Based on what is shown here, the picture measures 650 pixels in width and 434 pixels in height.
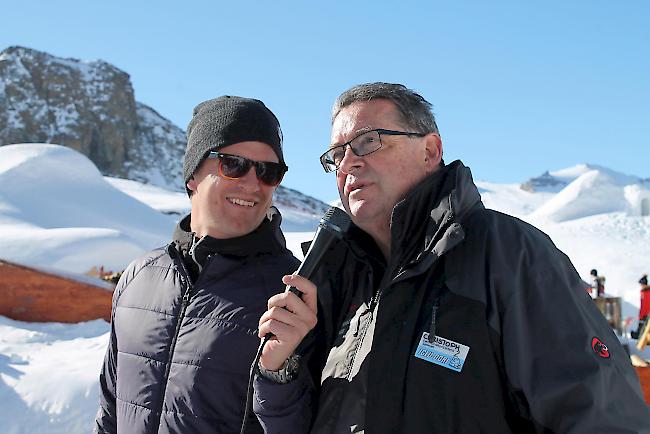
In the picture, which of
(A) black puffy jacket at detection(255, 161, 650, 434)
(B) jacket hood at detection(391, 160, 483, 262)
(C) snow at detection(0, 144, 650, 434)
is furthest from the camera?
(C) snow at detection(0, 144, 650, 434)

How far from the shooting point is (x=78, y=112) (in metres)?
81.9

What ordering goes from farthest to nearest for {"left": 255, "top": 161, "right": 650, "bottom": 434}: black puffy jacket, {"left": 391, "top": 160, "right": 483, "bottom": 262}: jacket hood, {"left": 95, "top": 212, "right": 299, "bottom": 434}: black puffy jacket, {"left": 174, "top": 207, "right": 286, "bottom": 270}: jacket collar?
{"left": 174, "top": 207, "right": 286, "bottom": 270}: jacket collar → {"left": 95, "top": 212, "right": 299, "bottom": 434}: black puffy jacket → {"left": 391, "top": 160, "right": 483, "bottom": 262}: jacket hood → {"left": 255, "top": 161, "right": 650, "bottom": 434}: black puffy jacket

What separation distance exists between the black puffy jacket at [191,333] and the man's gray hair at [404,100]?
743mm

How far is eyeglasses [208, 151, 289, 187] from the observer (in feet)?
7.73

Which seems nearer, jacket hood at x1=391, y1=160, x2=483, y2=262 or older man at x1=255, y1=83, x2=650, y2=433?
older man at x1=255, y1=83, x2=650, y2=433

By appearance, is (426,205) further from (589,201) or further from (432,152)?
(589,201)

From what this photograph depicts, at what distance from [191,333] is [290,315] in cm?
56

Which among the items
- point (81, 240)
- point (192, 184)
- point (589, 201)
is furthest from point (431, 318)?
point (589, 201)

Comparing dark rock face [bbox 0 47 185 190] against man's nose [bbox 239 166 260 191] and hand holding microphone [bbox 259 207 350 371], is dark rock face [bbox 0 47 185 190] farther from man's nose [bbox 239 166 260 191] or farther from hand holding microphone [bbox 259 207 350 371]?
hand holding microphone [bbox 259 207 350 371]

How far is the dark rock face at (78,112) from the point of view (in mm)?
78500

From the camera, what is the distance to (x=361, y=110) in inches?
72.6

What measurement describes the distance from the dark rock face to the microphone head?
75.7m

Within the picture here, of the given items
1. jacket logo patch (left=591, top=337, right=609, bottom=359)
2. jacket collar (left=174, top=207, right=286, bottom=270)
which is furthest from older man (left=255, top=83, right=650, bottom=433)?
jacket collar (left=174, top=207, right=286, bottom=270)

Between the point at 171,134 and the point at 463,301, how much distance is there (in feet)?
341
